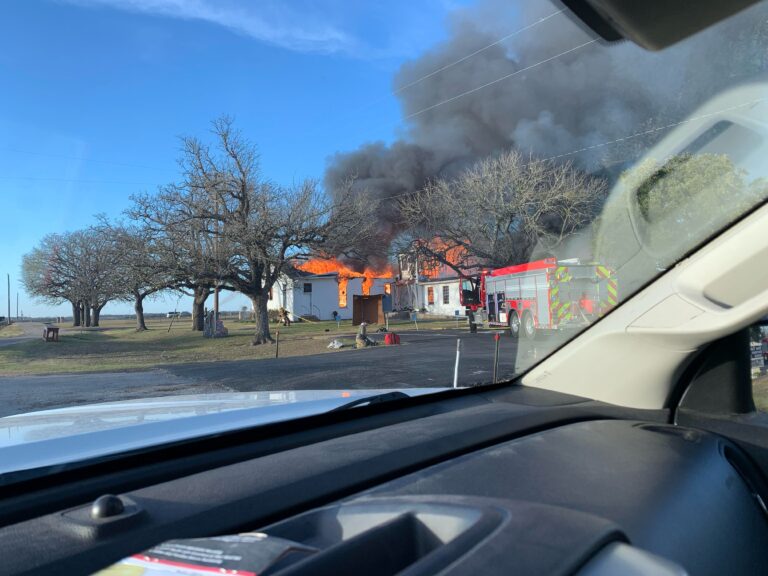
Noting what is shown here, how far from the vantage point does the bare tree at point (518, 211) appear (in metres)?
5.31

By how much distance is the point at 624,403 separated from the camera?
3.22 meters

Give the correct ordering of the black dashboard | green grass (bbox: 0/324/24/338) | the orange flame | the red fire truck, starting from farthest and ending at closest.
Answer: the orange flame → green grass (bbox: 0/324/24/338) → the red fire truck → the black dashboard

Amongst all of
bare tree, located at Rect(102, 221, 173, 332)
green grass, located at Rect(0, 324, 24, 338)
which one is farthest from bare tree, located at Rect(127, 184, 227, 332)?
green grass, located at Rect(0, 324, 24, 338)

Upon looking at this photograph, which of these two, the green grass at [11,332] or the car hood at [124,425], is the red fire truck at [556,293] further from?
the green grass at [11,332]

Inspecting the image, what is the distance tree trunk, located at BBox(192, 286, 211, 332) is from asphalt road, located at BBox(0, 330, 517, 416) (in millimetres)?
14404

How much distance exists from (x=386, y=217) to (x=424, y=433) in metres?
22.6

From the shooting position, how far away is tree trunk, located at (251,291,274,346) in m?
21.8

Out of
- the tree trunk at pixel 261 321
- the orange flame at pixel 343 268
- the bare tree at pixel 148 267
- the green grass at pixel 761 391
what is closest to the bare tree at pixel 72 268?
the green grass at pixel 761 391

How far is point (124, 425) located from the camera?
242 centimetres

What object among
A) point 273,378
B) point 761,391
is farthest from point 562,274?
point 273,378

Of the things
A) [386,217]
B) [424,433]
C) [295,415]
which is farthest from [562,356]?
[386,217]

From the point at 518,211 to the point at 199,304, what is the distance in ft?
67.4

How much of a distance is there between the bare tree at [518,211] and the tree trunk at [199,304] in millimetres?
15274

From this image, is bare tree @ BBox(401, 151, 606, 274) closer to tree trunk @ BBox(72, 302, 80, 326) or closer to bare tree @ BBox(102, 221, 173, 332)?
tree trunk @ BBox(72, 302, 80, 326)
